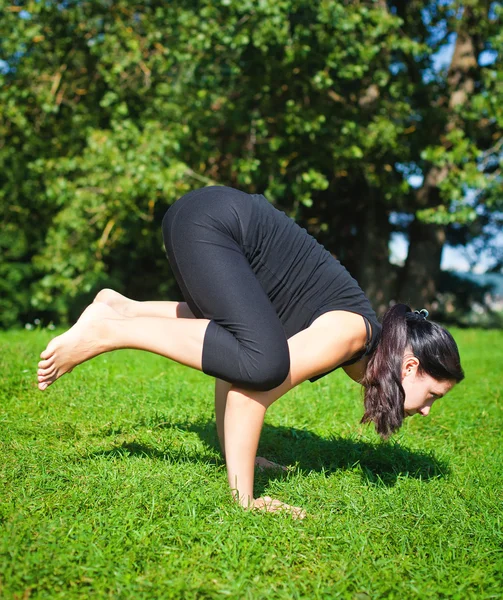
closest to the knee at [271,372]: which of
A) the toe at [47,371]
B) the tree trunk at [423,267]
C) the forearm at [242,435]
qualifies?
the forearm at [242,435]

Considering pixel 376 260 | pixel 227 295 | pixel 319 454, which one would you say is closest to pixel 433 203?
pixel 376 260

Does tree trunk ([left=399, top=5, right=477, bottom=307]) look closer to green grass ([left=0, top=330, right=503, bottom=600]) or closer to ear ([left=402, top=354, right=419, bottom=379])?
green grass ([left=0, top=330, right=503, bottom=600])

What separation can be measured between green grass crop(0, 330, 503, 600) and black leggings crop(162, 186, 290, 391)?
599 mm

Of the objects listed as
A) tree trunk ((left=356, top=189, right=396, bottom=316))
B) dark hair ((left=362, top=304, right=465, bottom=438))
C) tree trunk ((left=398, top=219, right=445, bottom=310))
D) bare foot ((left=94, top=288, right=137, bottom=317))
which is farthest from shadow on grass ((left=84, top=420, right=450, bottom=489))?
tree trunk ((left=398, top=219, right=445, bottom=310))

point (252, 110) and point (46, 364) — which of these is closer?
point (46, 364)

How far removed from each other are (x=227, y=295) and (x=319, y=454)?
1397 mm

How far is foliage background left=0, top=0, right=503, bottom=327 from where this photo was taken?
9539mm

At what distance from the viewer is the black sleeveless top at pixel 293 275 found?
277 cm

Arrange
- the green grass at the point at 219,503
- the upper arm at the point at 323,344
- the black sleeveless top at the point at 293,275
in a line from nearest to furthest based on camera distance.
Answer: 1. the green grass at the point at 219,503
2. the upper arm at the point at 323,344
3. the black sleeveless top at the point at 293,275

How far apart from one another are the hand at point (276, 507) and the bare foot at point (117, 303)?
1.09 meters

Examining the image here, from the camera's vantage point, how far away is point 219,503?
271 centimetres

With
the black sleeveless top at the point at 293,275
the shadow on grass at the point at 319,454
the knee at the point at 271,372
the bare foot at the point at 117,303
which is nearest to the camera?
the knee at the point at 271,372

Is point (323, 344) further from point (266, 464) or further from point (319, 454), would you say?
point (319, 454)

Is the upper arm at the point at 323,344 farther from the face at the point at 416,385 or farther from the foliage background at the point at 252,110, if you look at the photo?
the foliage background at the point at 252,110
